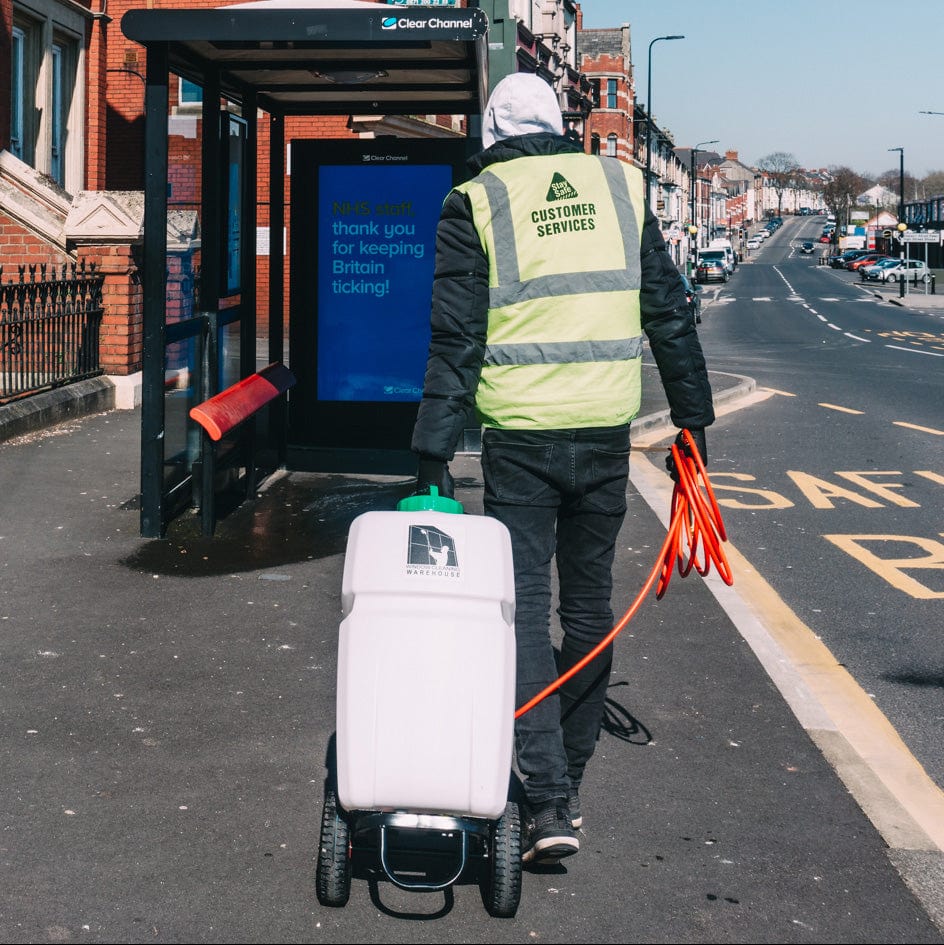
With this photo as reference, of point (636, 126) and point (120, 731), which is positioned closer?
point (120, 731)

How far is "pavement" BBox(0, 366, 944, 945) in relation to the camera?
3.36 metres

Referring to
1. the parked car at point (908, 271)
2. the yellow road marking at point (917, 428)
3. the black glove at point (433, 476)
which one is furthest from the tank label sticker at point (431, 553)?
the parked car at point (908, 271)

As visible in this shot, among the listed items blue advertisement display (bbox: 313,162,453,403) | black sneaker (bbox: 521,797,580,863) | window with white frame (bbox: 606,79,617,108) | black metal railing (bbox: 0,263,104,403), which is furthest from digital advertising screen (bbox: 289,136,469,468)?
window with white frame (bbox: 606,79,617,108)

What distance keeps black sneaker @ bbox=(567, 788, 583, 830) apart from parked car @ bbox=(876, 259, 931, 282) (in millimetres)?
75965

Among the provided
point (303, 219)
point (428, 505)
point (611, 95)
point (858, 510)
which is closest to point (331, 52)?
point (303, 219)

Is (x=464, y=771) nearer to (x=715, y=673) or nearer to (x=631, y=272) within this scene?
(x=631, y=272)

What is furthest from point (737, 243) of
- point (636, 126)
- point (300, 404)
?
point (300, 404)

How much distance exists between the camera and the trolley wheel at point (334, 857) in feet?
10.9

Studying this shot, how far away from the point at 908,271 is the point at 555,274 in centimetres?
8323

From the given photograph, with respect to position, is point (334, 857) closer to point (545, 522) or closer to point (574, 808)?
point (574, 808)

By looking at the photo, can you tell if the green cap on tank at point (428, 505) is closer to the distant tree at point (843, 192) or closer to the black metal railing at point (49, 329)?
the black metal railing at point (49, 329)

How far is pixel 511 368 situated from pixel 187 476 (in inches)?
200

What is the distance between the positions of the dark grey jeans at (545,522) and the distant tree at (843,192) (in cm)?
17491

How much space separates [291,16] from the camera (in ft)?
23.2
